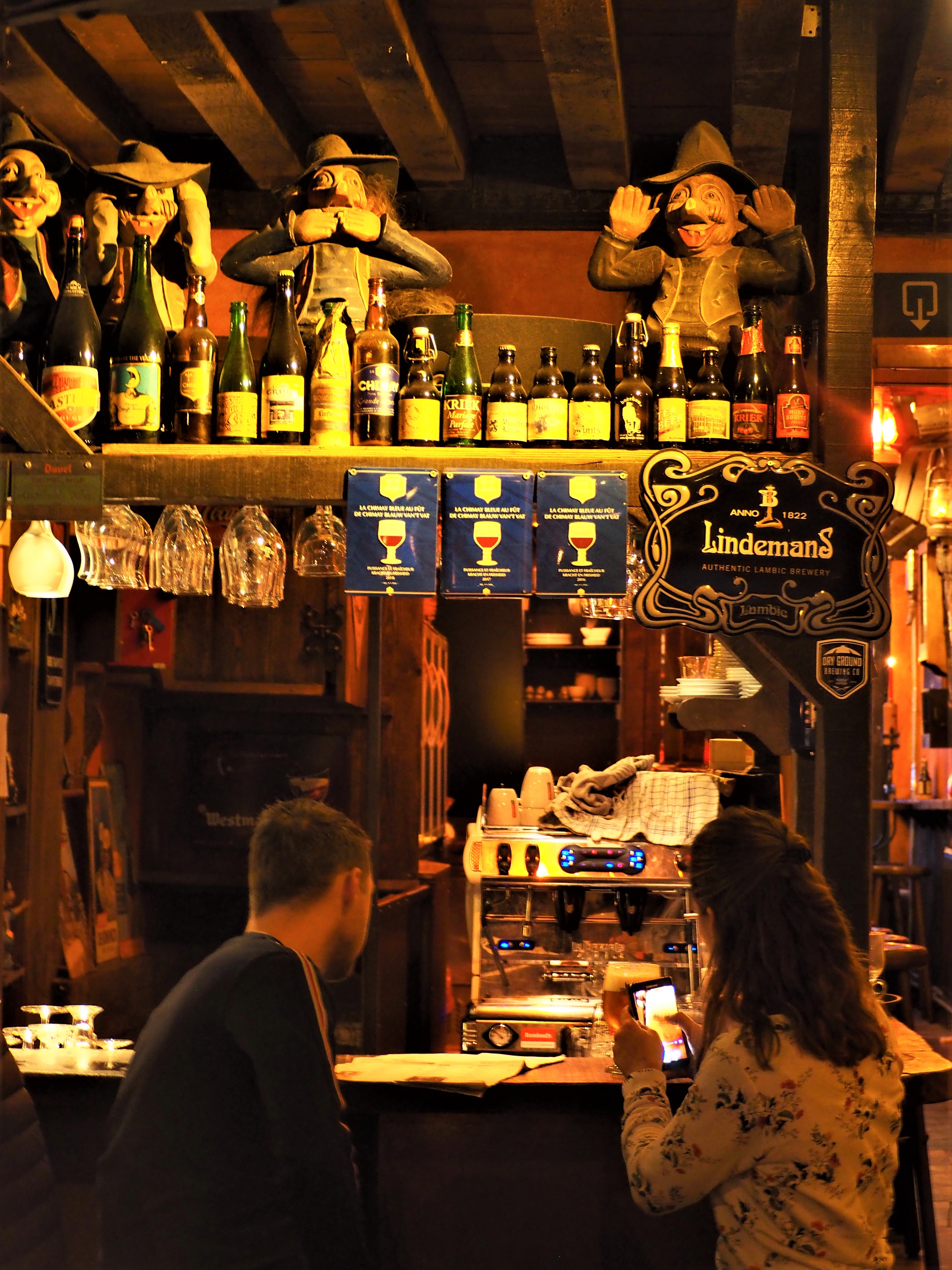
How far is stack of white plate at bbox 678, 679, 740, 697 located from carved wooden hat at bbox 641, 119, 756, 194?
144 cm

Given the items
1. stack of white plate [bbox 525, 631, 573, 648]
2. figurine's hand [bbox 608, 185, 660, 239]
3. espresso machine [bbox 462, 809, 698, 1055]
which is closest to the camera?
figurine's hand [bbox 608, 185, 660, 239]

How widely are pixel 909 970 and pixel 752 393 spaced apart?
141 inches

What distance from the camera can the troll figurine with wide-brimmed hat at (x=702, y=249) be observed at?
11.7ft

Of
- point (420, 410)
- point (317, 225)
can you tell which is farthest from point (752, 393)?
point (317, 225)

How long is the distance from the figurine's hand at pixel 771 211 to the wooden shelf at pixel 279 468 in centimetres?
85

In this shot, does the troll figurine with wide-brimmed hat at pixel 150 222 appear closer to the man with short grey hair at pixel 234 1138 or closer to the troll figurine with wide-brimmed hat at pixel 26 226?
the troll figurine with wide-brimmed hat at pixel 26 226

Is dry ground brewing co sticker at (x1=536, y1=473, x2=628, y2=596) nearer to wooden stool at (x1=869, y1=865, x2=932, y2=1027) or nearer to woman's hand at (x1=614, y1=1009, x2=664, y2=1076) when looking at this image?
woman's hand at (x1=614, y1=1009, x2=664, y2=1076)

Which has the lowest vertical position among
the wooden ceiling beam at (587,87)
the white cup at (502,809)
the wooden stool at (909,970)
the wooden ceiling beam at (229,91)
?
the wooden stool at (909,970)

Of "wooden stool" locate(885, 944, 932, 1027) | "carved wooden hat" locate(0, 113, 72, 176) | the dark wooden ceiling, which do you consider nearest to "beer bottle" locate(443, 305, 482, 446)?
the dark wooden ceiling

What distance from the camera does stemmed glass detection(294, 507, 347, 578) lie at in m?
3.37

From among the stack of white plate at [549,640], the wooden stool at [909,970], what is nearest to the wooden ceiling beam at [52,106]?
the stack of white plate at [549,640]

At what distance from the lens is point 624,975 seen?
9.15ft

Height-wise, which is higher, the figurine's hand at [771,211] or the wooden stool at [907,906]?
the figurine's hand at [771,211]

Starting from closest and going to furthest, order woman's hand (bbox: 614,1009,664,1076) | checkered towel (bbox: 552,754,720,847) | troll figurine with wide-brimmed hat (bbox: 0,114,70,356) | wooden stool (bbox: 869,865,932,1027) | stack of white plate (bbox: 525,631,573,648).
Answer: woman's hand (bbox: 614,1009,664,1076) < troll figurine with wide-brimmed hat (bbox: 0,114,70,356) < checkered towel (bbox: 552,754,720,847) < stack of white plate (bbox: 525,631,573,648) < wooden stool (bbox: 869,865,932,1027)
